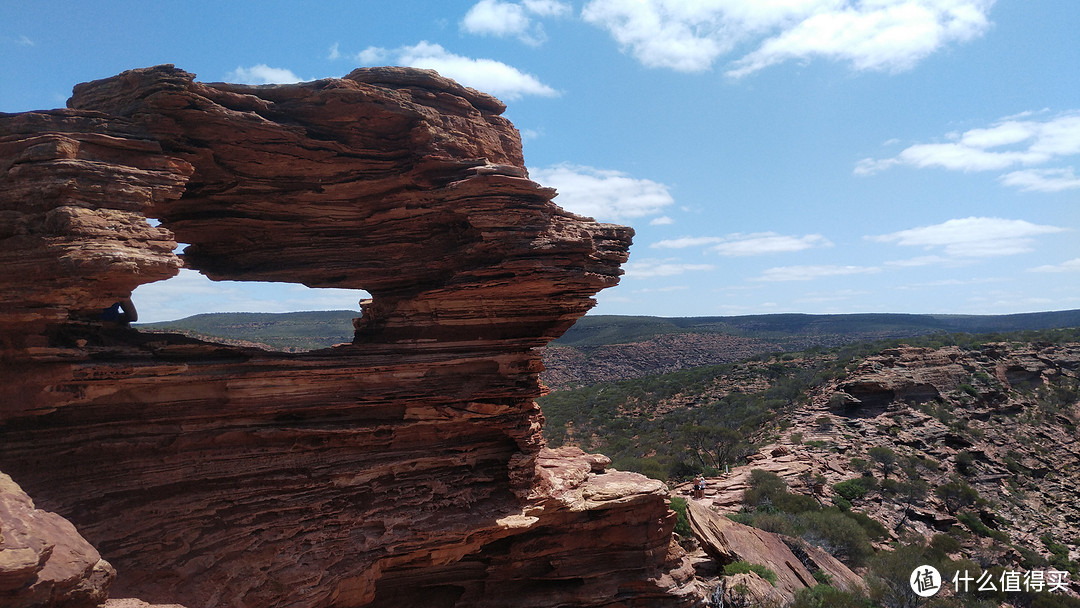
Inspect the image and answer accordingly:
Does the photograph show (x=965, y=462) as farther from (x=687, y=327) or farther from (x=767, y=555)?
(x=687, y=327)

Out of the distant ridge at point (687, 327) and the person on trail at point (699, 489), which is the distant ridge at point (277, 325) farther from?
the person on trail at point (699, 489)

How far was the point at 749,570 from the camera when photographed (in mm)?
17281

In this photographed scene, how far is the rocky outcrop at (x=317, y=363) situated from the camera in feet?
30.4

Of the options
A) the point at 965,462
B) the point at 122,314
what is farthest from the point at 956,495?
the point at 122,314

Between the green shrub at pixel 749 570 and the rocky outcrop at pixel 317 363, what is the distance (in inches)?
94.0

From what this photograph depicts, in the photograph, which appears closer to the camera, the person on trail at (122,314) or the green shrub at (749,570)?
the person on trail at (122,314)

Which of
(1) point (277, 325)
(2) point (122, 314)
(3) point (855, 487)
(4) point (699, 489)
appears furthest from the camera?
(1) point (277, 325)

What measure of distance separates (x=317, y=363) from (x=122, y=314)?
3.83 metres

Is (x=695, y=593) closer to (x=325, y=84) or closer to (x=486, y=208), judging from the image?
(x=486, y=208)

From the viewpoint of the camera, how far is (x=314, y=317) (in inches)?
4008

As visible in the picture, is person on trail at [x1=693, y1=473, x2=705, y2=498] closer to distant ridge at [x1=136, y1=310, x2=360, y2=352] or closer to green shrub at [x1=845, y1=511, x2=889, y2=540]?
green shrub at [x1=845, y1=511, x2=889, y2=540]

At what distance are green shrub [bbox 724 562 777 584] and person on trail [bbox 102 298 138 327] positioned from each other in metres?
16.8

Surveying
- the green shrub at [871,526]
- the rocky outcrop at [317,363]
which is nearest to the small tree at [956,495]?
the green shrub at [871,526]

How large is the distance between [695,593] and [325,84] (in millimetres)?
15498
